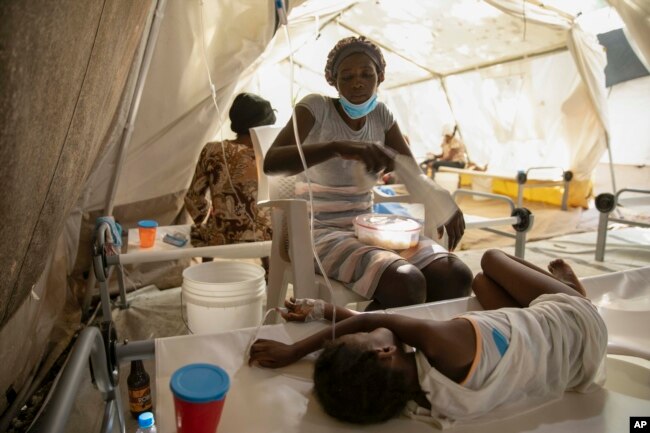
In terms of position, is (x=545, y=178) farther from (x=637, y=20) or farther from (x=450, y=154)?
(x=637, y=20)

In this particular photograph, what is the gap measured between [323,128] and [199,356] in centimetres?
87

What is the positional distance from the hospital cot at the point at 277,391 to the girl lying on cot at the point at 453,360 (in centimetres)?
Answer: 3

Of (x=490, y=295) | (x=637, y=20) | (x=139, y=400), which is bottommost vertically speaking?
(x=139, y=400)

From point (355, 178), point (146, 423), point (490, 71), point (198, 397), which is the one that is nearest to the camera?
point (198, 397)

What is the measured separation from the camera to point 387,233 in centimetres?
142

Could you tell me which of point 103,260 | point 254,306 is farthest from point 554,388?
point 103,260

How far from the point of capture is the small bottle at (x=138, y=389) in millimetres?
1320

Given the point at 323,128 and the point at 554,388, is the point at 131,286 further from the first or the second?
the point at 554,388

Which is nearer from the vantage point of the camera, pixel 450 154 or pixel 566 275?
pixel 566 275

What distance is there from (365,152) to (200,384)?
768 mm

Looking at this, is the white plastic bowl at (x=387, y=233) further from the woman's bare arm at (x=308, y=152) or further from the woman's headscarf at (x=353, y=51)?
the woman's headscarf at (x=353, y=51)

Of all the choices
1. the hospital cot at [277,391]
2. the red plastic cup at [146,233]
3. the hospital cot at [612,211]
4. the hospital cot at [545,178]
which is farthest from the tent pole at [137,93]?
the hospital cot at [545,178]

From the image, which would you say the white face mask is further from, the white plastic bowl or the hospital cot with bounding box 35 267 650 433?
the hospital cot with bounding box 35 267 650 433

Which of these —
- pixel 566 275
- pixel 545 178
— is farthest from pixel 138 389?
pixel 545 178
